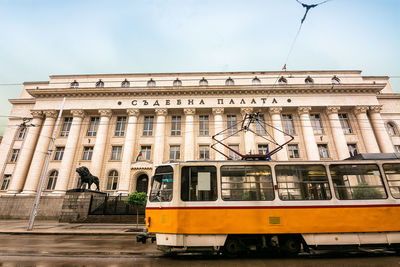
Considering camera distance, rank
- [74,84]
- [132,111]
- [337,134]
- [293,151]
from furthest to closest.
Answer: [74,84]
[132,111]
[293,151]
[337,134]

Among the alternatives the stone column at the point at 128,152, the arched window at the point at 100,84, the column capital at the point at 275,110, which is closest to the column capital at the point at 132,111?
the stone column at the point at 128,152

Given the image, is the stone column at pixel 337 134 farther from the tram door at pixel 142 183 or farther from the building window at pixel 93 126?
the building window at pixel 93 126

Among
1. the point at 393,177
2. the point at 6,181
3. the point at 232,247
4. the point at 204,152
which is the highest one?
the point at 204,152

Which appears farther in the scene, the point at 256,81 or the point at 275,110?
the point at 256,81

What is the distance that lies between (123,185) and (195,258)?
1857 cm

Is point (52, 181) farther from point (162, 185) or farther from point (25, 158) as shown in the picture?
point (162, 185)

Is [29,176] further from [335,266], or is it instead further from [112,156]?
[335,266]

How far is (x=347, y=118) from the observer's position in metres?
25.8

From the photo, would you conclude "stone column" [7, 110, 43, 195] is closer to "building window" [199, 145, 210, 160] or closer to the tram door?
the tram door

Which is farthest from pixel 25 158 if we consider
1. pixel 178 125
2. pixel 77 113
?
pixel 178 125

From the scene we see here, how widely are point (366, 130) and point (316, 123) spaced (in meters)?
5.65

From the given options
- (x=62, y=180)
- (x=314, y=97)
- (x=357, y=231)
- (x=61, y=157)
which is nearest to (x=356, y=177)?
(x=357, y=231)

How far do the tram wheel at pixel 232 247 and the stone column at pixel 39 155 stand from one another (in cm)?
2441

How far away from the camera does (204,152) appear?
24.4 meters
